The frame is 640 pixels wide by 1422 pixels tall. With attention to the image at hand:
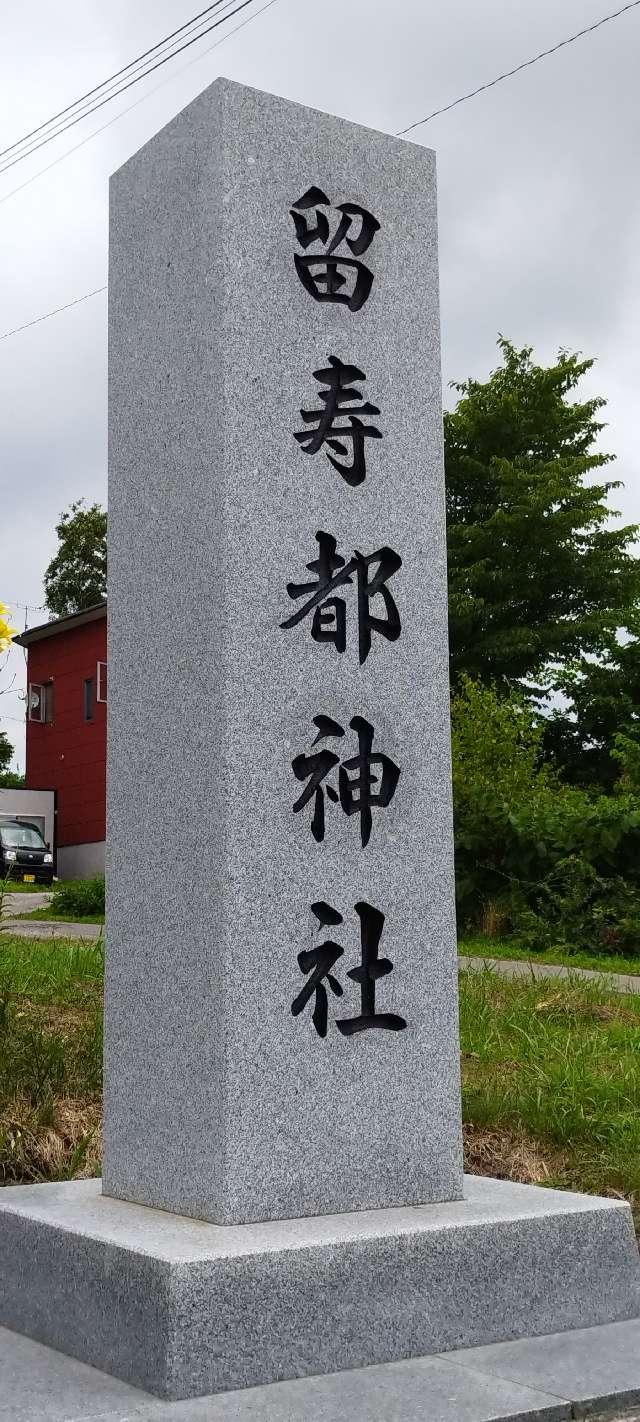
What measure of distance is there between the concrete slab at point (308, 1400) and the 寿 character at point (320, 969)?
88cm

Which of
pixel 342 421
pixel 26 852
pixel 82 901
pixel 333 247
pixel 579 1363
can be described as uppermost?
pixel 333 247

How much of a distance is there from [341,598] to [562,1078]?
2.65 meters

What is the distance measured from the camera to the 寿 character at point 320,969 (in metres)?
3.66

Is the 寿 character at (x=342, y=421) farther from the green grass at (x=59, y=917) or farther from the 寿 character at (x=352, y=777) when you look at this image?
the green grass at (x=59, y=917)

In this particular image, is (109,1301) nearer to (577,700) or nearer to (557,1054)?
(557,1054)

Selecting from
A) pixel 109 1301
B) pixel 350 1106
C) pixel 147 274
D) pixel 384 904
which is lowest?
A: pixel 109 1301

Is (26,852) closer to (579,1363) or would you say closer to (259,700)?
(259,700)

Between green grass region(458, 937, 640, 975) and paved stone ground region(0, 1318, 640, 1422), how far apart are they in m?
6.99

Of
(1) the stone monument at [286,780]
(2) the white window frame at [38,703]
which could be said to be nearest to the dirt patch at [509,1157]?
(1) the stone monument at [286,780]

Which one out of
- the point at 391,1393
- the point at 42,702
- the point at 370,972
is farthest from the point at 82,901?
the point at 42,702

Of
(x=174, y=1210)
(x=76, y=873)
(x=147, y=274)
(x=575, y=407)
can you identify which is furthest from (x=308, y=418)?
(x=76, y=873)

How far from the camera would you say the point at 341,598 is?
3.87 meters

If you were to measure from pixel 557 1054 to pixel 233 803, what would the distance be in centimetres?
307

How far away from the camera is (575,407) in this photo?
27219 mm
